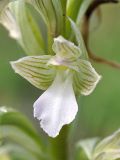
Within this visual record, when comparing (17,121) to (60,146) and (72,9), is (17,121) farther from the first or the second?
(72,9)

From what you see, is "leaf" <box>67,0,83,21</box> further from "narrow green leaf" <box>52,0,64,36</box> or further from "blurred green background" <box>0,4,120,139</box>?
"blurred green background" <box>0,4,120,139</box>

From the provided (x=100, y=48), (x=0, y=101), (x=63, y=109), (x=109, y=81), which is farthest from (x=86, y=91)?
(x=0, y=101)

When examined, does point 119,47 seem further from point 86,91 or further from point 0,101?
point 86,91

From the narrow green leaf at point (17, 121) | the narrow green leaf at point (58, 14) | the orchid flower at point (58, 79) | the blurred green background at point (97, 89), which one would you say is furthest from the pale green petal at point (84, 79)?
the blurred green background at point (97, 89)

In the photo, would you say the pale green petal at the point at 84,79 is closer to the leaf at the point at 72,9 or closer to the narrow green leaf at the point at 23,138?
the leaf at the point at 72,9

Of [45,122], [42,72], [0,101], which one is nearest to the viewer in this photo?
[45,122]

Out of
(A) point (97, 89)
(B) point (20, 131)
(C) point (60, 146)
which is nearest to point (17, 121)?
(B) point (20, 131)

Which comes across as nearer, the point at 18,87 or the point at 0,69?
the point at 0,69
